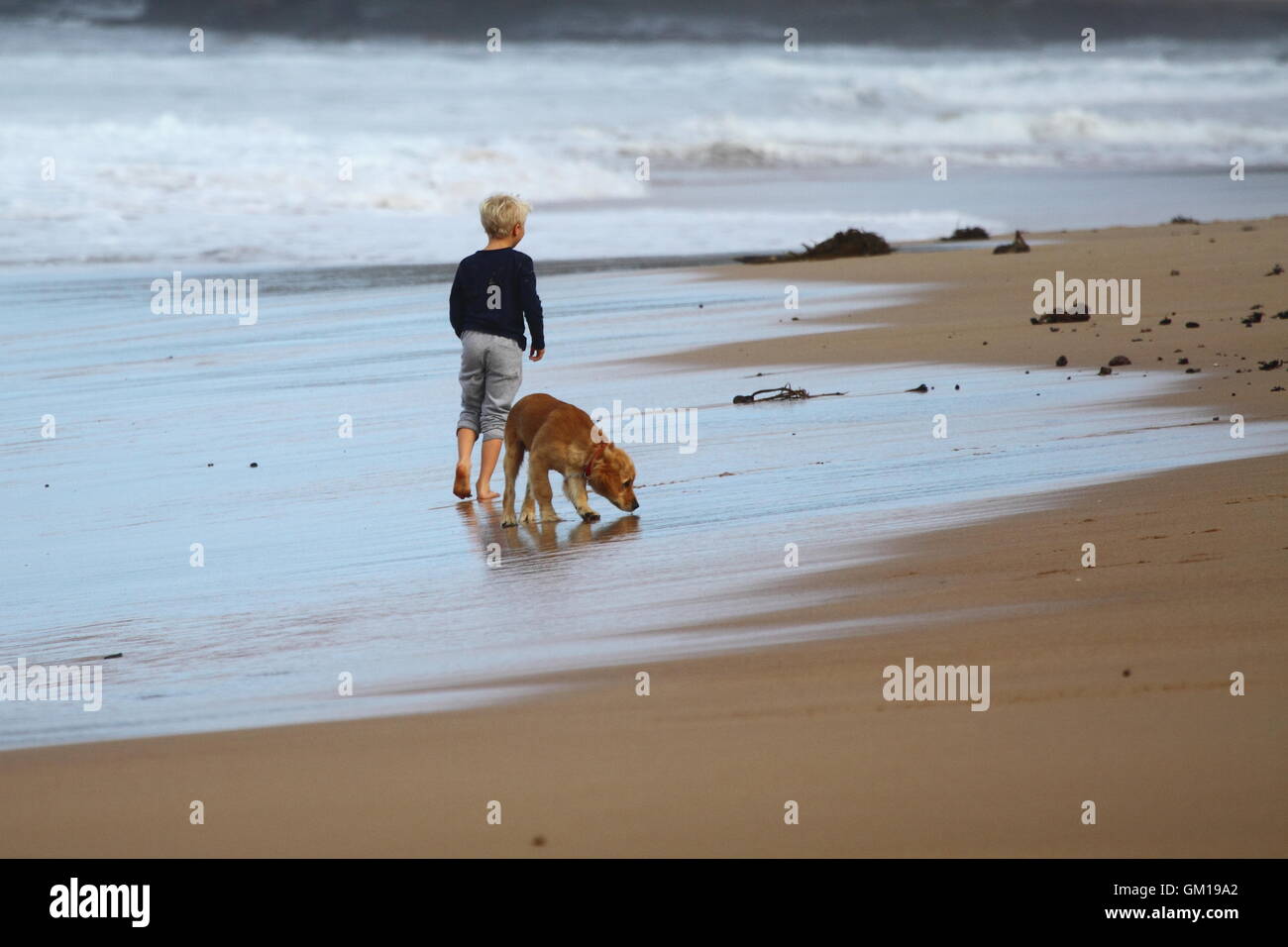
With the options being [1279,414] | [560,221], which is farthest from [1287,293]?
[560,221]

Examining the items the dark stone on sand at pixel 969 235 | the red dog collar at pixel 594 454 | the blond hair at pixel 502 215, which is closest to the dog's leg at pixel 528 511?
the red dog collar at pixel 594 454

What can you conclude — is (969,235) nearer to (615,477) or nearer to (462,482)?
(462,482)

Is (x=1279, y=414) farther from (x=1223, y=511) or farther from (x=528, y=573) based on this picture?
(x=528, y=573)

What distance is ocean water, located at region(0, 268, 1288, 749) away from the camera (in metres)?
5.30

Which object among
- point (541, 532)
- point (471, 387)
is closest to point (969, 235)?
point (471, 387)

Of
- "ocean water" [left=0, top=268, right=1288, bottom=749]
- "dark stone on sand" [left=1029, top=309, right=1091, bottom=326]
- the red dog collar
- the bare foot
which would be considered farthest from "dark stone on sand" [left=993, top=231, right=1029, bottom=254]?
the red dog collar

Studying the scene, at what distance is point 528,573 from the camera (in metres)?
6.78

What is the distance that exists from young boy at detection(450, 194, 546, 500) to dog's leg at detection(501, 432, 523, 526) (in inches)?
23.1

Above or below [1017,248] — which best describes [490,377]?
below

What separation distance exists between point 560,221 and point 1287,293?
26747 millimetres

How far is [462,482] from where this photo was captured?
8805 millimetres

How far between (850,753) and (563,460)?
4.19 m

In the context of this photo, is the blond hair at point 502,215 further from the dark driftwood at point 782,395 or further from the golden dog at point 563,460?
the dark driftwood at point 782,395
